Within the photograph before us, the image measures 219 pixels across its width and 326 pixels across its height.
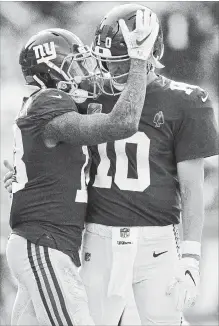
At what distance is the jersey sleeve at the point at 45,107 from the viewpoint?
Result: 102 inches

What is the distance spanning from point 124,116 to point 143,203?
0.42 m

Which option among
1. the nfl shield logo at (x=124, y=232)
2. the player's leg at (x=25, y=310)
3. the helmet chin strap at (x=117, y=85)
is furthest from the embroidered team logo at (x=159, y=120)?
the player's leg at (x=25, y=310)

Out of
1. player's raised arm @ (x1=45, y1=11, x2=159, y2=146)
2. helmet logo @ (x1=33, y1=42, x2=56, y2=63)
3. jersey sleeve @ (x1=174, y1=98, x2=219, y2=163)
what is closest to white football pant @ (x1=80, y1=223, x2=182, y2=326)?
jersey sleeve @ (x1=174, y1=98, x2=219, y2=163)

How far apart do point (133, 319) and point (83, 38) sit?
205 cm

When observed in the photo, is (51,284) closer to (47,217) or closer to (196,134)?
(47,217)

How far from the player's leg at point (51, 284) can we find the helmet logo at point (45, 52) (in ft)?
2.04

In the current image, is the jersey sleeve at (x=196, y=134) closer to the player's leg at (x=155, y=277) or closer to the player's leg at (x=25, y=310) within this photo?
the player's leg at (x=155, y=277)

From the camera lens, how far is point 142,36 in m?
2.58

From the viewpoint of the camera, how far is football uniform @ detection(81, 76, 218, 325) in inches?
109

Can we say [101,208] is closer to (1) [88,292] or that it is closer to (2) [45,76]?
(1) [88,292]

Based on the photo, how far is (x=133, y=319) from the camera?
2863 millimetres

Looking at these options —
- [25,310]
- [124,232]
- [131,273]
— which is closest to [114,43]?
[124,232]

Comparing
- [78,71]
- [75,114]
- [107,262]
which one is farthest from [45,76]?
[107,262]

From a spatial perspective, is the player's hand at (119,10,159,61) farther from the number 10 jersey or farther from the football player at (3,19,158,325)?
the number 10 jersey
